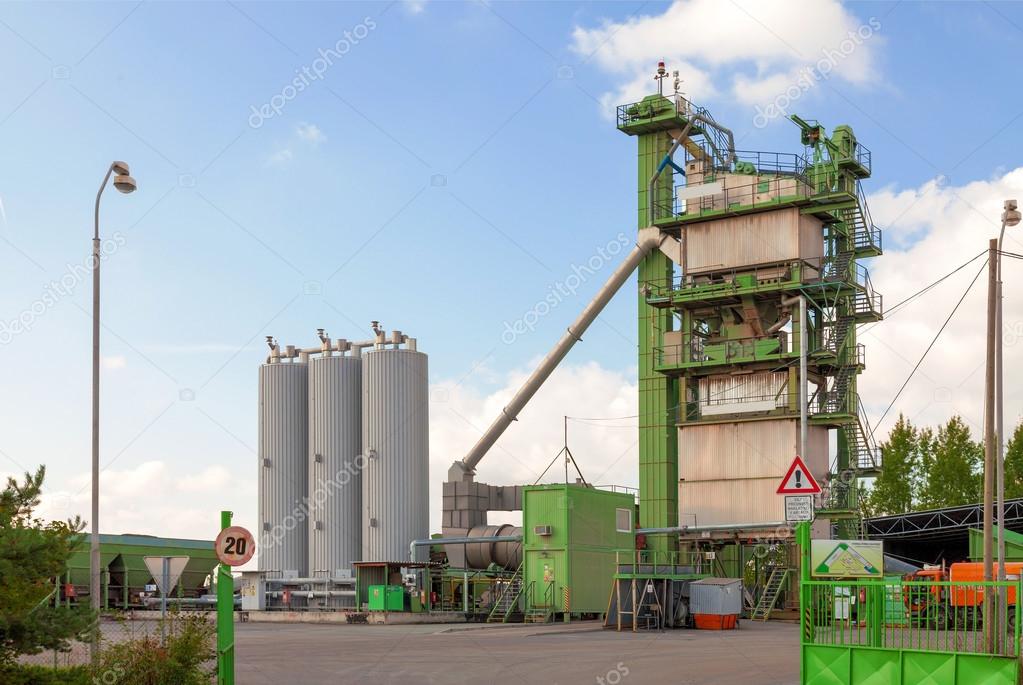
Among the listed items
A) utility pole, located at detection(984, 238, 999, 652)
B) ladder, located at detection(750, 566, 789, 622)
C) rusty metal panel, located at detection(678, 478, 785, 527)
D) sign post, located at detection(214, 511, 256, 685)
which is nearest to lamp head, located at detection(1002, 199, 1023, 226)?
utility pole, located at detection(984, 238, 999, 652)

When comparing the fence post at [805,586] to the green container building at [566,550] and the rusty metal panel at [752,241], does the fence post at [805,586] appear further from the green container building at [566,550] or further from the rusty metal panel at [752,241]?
the rusty metal panel at [752,241]

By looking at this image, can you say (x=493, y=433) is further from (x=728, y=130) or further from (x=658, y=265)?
(x=728, y=130)

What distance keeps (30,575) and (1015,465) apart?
76.9 metres

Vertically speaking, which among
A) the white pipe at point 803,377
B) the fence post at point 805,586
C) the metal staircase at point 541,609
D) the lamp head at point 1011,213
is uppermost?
the lamp head at point 1011,213

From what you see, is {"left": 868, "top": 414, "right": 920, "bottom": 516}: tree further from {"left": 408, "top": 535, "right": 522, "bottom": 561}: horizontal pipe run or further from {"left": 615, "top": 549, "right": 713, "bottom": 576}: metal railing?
{"left": 408, "top": 535, "right": 522, "bottom": 561}: horizontal pipe run

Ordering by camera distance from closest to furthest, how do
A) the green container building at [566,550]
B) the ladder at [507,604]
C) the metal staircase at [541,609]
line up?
the metal staircase at [541,609]
the green container building at [566,550]
the ladder at [507,604]

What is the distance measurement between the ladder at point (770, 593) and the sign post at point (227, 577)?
115 ft

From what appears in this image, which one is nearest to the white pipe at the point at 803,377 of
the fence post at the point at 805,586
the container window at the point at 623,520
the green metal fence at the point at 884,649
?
the container window at the point at 623,520

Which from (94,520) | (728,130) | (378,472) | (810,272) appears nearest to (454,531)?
(378,472)

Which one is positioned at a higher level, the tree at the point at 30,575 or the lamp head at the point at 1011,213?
the lamp head at the point at 1011,213

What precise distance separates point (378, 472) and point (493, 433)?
7.78 metres

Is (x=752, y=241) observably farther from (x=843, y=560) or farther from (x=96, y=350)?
(x=96, y=350)

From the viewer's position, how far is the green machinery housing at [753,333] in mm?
55125

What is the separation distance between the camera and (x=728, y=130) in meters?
64.0
